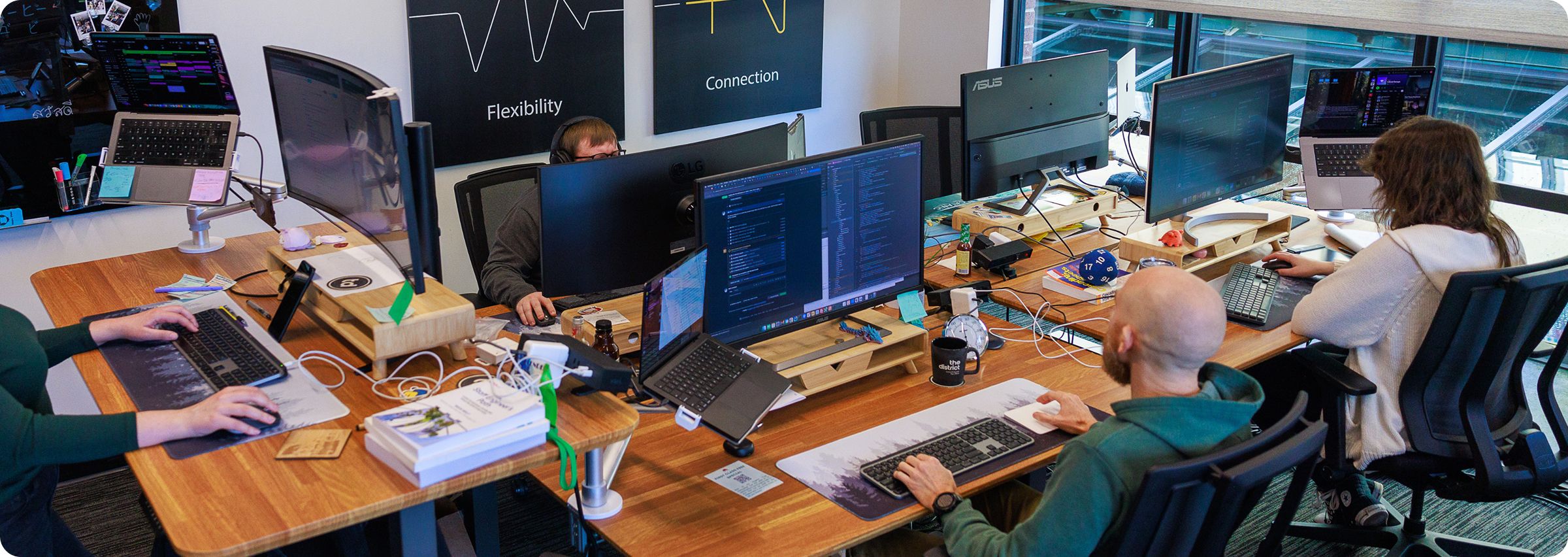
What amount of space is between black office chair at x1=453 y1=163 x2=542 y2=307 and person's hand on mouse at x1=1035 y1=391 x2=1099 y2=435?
1705 mm

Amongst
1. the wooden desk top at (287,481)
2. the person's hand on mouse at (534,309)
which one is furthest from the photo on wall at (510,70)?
the wooden desk top at (287,481)

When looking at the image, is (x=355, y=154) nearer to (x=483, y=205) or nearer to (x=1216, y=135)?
(x=483, y=205)

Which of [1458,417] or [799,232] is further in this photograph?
[1458,417]

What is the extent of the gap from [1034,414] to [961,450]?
0.23 meters

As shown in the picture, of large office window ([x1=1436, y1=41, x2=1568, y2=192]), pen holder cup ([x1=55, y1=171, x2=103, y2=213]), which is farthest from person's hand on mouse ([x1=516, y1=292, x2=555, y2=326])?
large office window ([x1=1436, y1=41, x2=1568, y2=192])

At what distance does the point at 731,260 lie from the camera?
2268mm

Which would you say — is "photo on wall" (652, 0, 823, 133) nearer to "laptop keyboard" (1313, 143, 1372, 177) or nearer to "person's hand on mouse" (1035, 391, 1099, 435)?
"laptop keyboard" (1313, 143, 1372, 177)

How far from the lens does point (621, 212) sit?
8.22 feet

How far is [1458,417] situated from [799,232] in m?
1.57

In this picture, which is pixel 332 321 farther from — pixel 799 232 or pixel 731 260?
pixel 799 232

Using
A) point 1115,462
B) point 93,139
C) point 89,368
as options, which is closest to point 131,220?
point 93,139

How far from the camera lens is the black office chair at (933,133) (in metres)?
3.71

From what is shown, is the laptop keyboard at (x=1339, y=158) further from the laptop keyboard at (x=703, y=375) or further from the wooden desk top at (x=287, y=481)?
the wooden desk top at (x=287, y=481)

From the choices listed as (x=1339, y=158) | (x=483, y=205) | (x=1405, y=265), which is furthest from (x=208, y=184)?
(x=1339, y=158)
